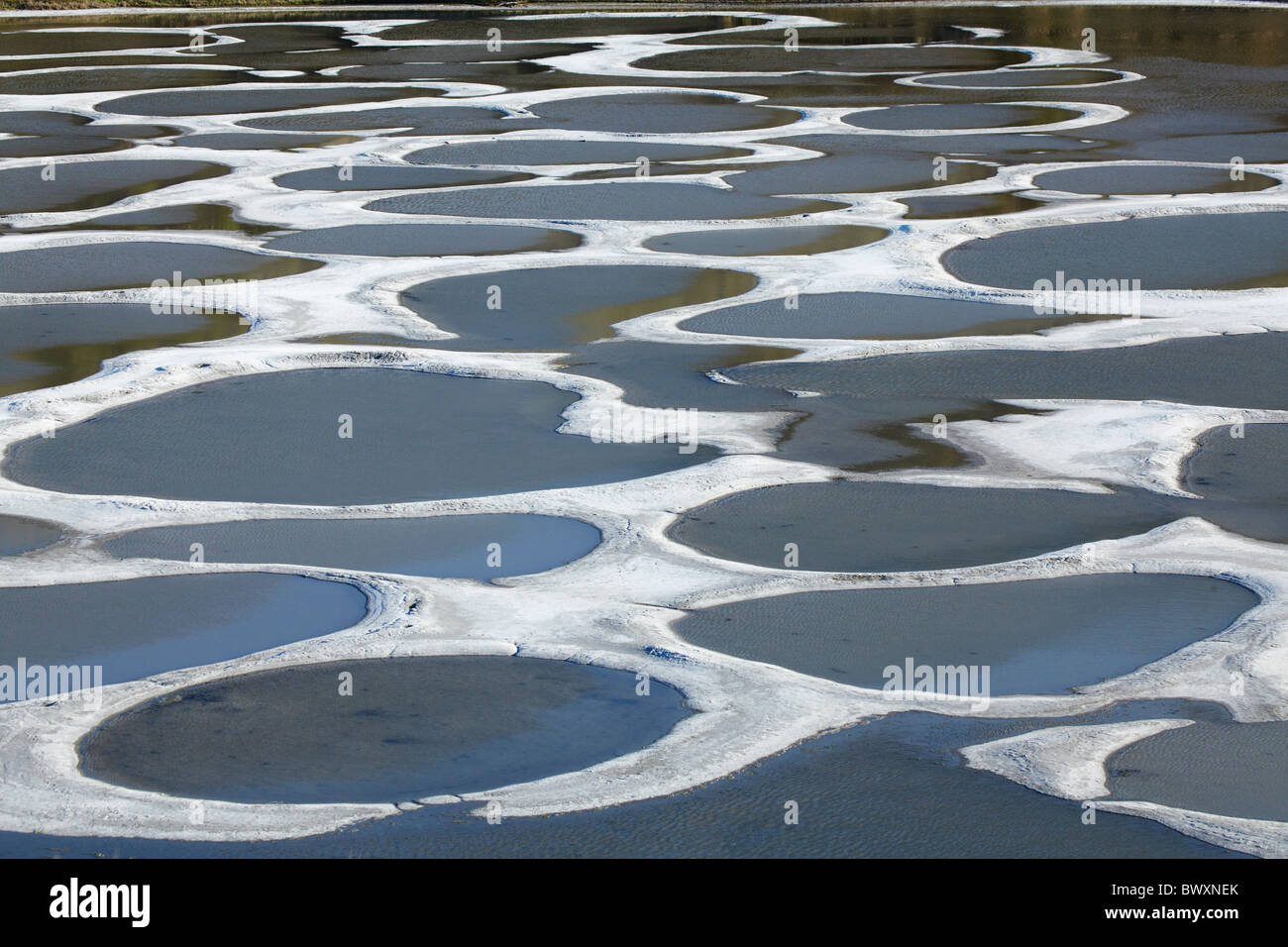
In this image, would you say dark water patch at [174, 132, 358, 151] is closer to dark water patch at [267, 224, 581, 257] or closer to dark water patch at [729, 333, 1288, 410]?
dark water patch at [267, 224, 581, 257]

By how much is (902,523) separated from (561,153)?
1053 centimetres

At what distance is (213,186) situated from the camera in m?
15.1

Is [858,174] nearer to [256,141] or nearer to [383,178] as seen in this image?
[383,178]

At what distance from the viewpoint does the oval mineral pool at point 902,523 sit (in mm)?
6438

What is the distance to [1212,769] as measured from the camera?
4.78 meters

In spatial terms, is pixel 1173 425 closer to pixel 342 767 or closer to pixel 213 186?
pixel 342 767

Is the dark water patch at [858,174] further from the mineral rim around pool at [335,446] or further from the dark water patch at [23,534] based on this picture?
the dark water patch at [23,534]

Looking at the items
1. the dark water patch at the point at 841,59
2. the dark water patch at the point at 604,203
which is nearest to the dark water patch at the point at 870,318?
the dark water patch at the point at 604,203

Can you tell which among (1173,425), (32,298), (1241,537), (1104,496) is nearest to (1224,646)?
(1241,537)

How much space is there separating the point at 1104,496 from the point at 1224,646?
5.16 feet

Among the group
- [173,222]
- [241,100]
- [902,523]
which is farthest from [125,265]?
[241,100]

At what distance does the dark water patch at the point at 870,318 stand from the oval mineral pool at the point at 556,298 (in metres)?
0.47

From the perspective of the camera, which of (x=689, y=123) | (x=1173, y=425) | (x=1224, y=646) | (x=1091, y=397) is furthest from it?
(x=689, y=123)

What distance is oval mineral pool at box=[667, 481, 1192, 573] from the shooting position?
6438 mm
